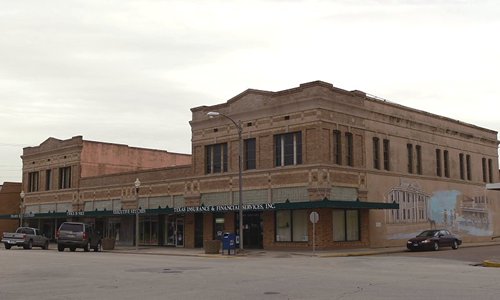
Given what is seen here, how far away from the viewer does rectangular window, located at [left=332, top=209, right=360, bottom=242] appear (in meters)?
37.0

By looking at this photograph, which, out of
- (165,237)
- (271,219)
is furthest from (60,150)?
(271,219)

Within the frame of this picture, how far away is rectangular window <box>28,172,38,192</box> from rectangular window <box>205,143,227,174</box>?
26328 millimetres

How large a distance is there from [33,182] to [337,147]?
37.2 meters

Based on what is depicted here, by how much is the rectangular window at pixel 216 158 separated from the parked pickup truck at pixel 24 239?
1285cm

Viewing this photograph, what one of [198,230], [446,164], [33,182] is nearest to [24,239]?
[198,230]

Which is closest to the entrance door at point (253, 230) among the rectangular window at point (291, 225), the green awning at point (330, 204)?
the rectangular window at point (291, 225)

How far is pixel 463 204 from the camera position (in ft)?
161

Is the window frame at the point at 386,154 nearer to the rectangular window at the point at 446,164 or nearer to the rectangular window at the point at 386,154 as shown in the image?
the rectangular window at the point at 386,154

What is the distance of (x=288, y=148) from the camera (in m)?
37.9

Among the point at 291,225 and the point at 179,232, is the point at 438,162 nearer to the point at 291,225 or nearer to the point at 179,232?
the point at 291,225

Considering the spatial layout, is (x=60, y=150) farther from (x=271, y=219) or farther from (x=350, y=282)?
(x=350, y=282)

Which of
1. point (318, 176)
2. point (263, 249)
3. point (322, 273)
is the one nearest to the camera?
point (322, 273)

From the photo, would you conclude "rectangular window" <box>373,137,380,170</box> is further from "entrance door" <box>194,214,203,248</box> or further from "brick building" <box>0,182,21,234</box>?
"brick building" <box>0,182,21,234</box>

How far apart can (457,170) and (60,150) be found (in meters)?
36.1
